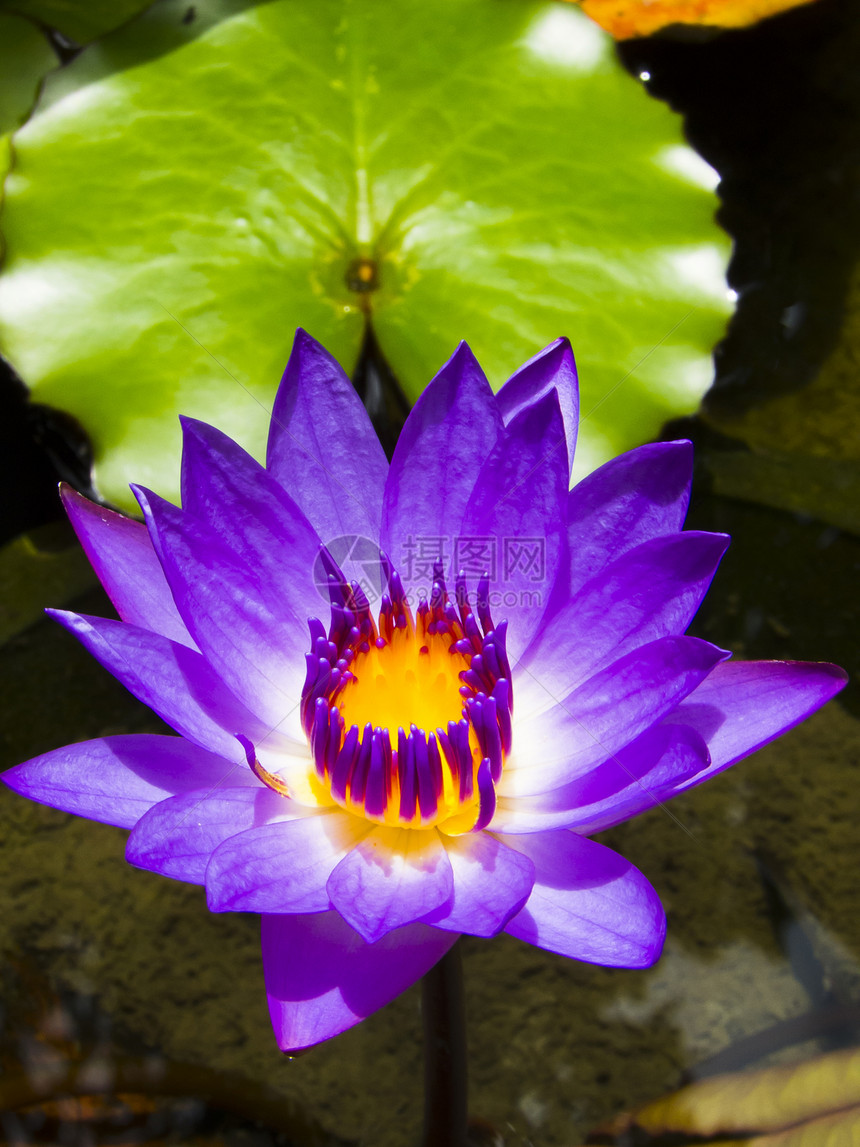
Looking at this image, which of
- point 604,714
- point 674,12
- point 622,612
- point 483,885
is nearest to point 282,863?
point 483,885

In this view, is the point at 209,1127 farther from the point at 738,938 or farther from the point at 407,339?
the point at 407,339

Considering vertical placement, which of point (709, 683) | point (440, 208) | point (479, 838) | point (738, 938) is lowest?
point (738, 938)

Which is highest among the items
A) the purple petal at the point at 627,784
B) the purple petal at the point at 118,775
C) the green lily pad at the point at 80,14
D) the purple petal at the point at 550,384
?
the green lily pad at the point at 80,14

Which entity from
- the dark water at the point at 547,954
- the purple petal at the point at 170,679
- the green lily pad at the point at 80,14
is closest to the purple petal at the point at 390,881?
the purple petal at the point at 170,679

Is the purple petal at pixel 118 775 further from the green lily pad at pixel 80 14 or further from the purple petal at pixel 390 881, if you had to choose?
the green lily pad at pixel 80 14

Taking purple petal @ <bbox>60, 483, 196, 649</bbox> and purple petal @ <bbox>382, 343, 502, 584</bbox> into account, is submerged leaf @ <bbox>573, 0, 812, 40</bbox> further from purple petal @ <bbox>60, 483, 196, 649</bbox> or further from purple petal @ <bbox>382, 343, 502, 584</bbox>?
purple petal @ <bbox>60, 483, 196, 649</bbox>

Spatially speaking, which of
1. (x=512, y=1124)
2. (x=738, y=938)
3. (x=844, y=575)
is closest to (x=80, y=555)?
(x=512, y=1124)
